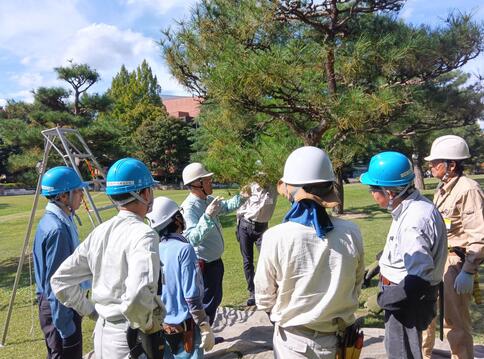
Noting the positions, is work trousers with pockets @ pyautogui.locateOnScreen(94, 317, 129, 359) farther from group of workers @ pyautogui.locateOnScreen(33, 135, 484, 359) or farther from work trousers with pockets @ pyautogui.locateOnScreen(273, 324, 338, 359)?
work trousers with pockets @ pyautogui.locateOnScreen(273, 324, 338, 359)

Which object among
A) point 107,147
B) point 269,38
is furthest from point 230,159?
point 107,147

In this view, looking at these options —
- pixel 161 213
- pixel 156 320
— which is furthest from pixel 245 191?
pixel 156 320

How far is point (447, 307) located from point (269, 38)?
3526 mm

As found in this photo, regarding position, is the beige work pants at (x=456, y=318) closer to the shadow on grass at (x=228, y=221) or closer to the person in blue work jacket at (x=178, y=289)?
the person in blue work jacket at (x=178, y=289)

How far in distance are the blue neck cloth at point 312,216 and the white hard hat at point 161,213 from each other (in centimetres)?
91

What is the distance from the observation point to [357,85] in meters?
5.15

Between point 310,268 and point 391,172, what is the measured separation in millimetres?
826

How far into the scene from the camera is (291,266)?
182 centimetres

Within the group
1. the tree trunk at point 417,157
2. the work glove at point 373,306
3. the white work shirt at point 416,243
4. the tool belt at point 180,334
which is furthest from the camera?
the tree trunk at point 417,157

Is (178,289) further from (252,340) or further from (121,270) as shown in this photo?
(252,340)

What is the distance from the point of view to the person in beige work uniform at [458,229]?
2.82 metres

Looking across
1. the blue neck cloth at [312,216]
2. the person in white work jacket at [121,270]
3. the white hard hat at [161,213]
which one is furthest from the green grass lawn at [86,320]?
the blue neck cloth at [312,216]

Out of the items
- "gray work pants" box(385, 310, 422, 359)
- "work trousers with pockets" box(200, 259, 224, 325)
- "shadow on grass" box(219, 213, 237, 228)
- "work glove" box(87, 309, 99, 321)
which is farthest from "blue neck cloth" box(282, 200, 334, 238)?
"shadow on grass" box(219, 213, 237, 228)

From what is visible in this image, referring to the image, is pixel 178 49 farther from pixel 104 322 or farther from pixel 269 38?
pixel 104 322
